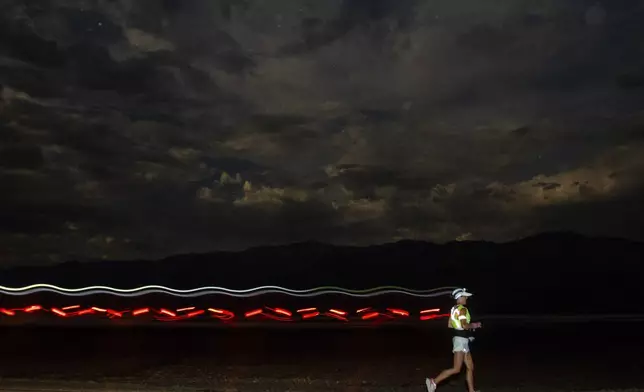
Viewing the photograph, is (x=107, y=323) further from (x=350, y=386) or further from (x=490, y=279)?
(x=490, y=279)

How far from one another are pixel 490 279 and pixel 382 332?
349 feet

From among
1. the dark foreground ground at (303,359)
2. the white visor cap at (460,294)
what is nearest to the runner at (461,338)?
the white visor cap at (460,294)

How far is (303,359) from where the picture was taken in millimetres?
19359

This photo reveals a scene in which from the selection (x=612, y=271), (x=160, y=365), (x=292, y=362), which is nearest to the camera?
(x=160, y=365)

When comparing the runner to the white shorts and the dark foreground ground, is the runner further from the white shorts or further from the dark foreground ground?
the dark foreground ground

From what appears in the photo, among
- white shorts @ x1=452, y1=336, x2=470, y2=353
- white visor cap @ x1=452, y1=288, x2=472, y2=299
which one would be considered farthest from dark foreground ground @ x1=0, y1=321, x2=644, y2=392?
white visor cap @ x1=452, y1=288, x2=472, y2=299

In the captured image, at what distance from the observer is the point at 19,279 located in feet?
425

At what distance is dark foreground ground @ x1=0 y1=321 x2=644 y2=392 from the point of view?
14.3 meters

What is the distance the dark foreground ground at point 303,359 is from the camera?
46.9 feet

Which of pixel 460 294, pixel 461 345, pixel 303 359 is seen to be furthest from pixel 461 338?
pixel 303 359

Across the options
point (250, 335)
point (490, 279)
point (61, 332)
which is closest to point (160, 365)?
point (250, 335)

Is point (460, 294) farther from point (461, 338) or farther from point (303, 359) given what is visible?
point (303, 359)

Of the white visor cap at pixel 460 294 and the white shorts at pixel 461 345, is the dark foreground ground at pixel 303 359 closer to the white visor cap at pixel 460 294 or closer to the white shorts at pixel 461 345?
the white shorts at pixel 461 345

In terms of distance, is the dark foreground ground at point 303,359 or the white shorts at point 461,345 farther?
the dark foreground ground at point 303,359
